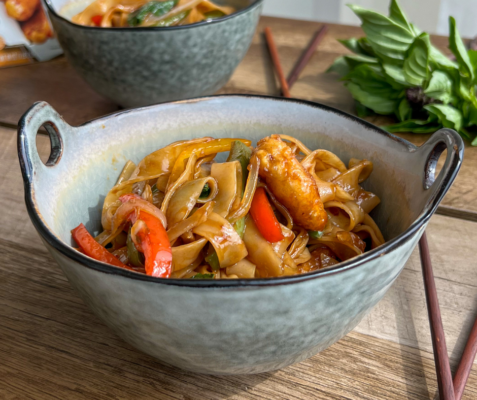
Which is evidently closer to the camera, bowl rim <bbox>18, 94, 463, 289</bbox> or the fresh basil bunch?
bowl rim <bbox>18, 94, 463, 289</bbox>

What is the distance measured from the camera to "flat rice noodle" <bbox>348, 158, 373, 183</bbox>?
3.45 ft

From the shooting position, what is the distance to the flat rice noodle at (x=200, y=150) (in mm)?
1073

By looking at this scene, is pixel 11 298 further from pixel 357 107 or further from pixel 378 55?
pixel 378 55

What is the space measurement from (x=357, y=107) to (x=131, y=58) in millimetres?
835

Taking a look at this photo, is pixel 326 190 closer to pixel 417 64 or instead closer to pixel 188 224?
pixel 188 224

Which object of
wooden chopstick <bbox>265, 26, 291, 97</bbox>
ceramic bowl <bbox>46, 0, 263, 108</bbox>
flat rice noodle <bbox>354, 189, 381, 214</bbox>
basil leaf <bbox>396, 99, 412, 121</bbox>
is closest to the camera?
flat rice noodle <bbox>354, 189, 381, 214</bbox>

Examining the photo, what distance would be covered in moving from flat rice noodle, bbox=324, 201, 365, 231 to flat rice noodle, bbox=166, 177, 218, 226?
261mm

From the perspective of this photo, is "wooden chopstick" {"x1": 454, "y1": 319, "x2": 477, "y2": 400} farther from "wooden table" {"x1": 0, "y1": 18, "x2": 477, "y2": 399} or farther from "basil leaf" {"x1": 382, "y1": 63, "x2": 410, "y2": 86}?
"basil leaf" {"x1": 382, "y1": 63, "x2": 410, "y2": 86}

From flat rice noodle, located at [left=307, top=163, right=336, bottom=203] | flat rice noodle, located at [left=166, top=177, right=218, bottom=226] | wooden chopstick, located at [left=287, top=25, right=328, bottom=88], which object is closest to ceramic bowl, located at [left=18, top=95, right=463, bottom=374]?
flat rice noodle, located at [left=307, top=163, right=336, bottom=203]

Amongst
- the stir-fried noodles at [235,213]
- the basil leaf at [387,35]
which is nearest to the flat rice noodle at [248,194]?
the stir-fried noodles at [235,213]

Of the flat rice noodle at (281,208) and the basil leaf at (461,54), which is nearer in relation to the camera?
the flat rice noodle at (281,208)

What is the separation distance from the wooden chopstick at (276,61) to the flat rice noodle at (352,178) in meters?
0.83

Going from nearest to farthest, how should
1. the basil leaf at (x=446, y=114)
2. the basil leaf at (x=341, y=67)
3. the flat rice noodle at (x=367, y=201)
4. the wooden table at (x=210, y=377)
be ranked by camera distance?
the wooden table at (x=210, y=377)
the flat rice noodle at (x=367, y=201)
the basil leaf at (x=446, y=114)
the basil leaf at (x=341, y=67)

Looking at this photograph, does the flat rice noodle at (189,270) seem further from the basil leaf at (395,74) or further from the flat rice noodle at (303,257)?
the basil leaf at (395,74)
